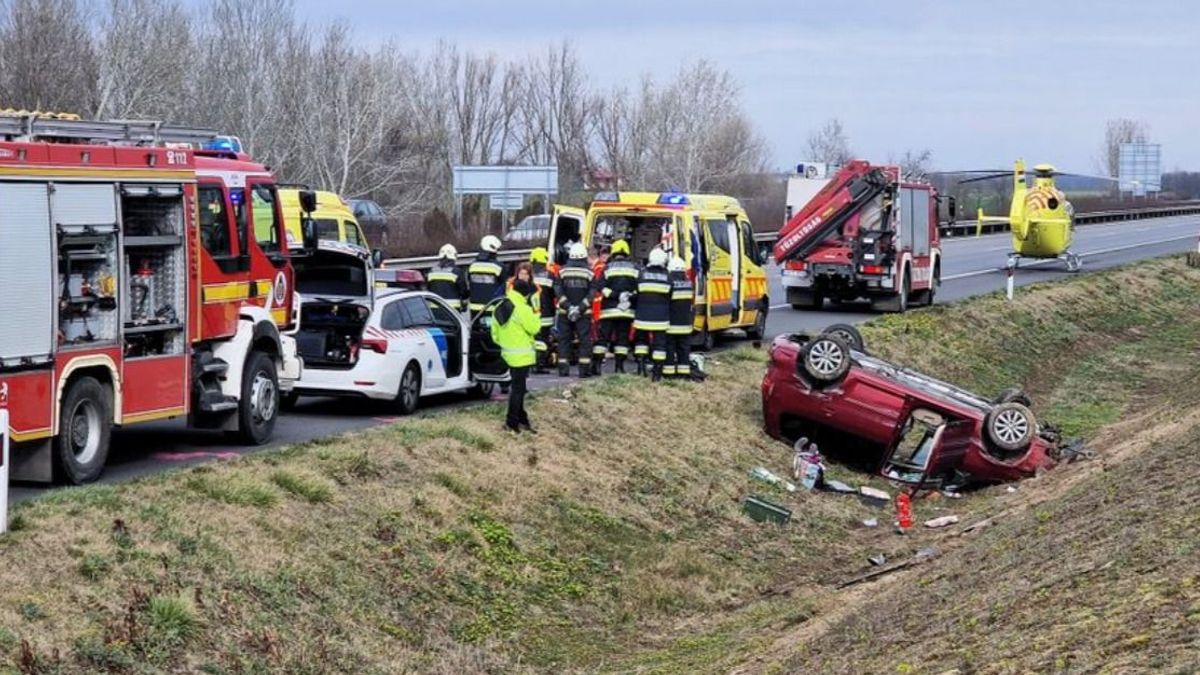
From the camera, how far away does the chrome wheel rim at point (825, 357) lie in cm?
1912

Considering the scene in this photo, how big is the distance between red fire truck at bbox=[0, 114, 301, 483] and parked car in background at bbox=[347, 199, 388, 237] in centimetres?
3274

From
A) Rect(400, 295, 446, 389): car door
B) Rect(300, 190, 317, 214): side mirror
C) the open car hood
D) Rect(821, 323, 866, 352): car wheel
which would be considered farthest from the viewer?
Rect(821, 323, 866, 352): car wheel

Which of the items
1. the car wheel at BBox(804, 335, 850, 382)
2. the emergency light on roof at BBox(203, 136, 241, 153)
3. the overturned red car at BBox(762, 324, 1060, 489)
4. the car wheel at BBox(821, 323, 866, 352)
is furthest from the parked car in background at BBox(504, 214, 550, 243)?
the emergency light on roof at BBox(203, 136, 241, 153)

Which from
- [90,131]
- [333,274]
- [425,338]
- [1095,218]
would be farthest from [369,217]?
[1095,218]

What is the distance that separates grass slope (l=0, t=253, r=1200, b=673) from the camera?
1004 centimetres

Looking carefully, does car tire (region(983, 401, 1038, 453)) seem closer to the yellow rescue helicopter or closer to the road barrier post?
the road barrier post

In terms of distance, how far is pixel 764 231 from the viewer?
62.4m

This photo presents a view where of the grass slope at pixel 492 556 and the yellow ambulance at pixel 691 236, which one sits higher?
the yellow ambulance at pixel 691 236

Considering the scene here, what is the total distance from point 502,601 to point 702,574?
2464mm

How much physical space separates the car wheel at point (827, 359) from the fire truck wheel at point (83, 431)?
851 cm

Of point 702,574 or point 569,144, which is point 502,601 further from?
point 569,144

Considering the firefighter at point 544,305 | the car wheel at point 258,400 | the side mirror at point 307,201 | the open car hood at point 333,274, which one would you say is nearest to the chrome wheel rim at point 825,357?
the firefighter at point 544,305

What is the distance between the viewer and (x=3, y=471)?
10461 mm

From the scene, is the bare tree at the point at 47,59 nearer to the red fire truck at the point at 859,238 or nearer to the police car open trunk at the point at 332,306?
the red fire truck at the point at 859,238
